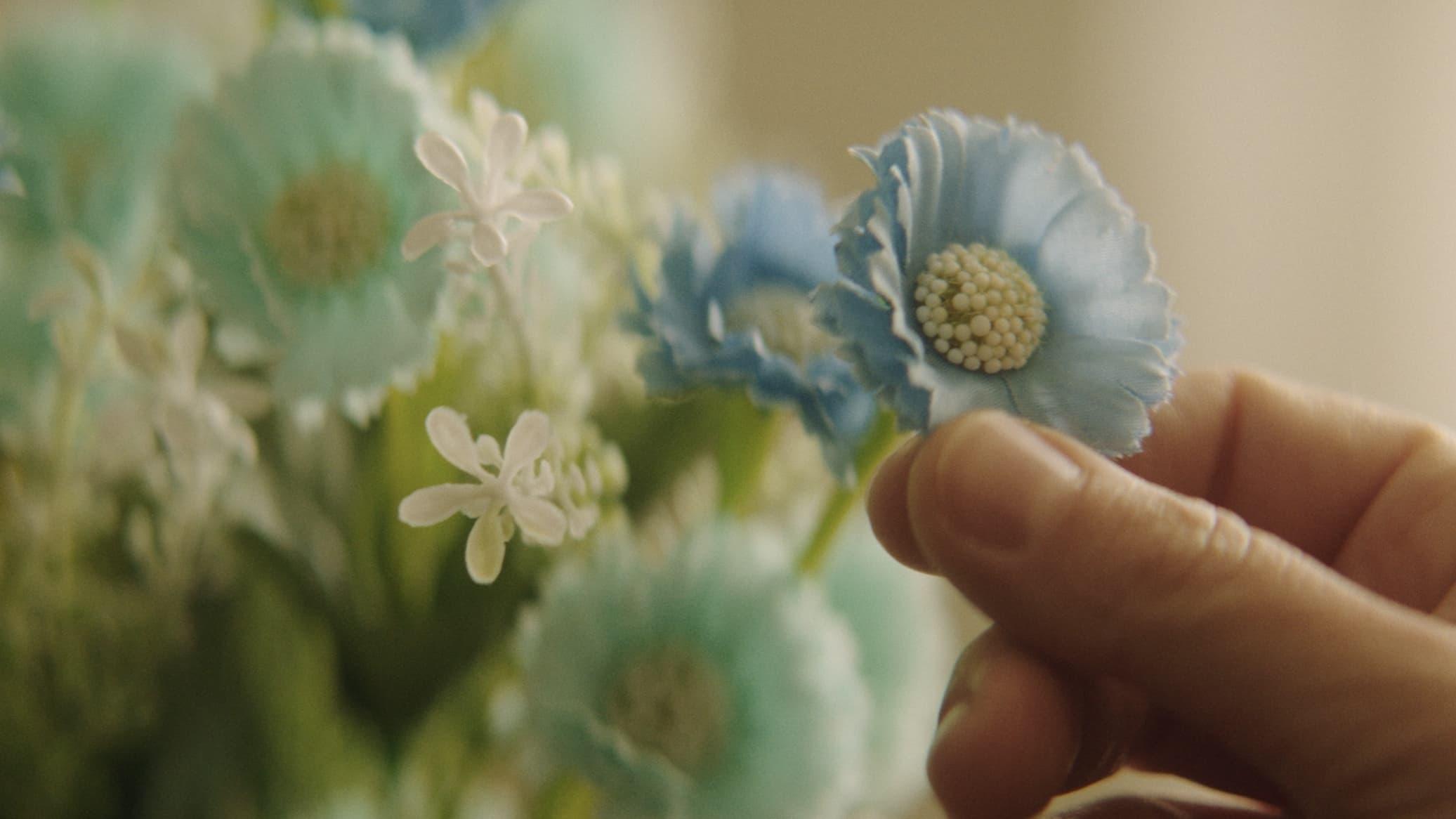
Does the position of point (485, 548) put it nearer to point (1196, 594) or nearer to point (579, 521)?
point (579, 521)

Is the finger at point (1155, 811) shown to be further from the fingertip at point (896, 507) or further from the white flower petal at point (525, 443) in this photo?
the white flower petal at point (525, 443)

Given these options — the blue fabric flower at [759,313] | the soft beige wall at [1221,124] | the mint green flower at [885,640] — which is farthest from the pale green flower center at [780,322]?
the soft beige wall at [1221,124]

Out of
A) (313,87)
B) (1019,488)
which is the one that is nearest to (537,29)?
(313,87)

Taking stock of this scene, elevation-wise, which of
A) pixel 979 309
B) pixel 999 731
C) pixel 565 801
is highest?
pixel 979 309

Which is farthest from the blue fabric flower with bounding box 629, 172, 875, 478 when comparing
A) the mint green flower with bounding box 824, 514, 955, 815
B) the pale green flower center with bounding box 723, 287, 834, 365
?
the mint green flower with bounding box 824, 514, 955, 815

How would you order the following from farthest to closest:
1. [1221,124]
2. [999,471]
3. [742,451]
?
[1221,124], [742,451], [999,471]

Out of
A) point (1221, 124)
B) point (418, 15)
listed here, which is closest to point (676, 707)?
point (418, 15)
